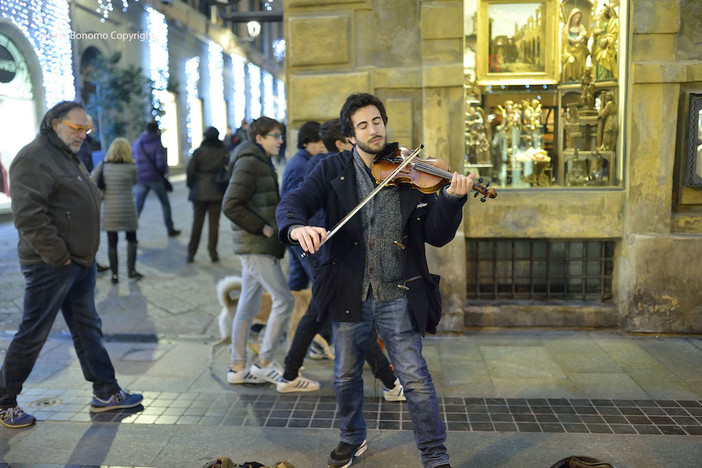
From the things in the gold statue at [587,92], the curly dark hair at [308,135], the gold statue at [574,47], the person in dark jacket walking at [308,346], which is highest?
the gold statue at [574,47]

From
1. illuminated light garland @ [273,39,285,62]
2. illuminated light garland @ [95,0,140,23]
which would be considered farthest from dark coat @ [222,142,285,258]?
illuminated light garland @ [95,0,140,23]

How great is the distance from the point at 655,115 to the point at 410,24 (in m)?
2.24

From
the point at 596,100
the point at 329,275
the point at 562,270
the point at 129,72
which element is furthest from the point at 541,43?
the point at 129,72

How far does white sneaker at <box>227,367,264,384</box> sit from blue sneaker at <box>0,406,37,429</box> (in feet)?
4.42

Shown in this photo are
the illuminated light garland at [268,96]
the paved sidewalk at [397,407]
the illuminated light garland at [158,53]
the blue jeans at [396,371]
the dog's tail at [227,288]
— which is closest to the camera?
the blue jeans at [396,371]

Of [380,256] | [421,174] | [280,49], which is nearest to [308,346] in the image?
[380,256]

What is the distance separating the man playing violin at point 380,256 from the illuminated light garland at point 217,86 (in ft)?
79.7

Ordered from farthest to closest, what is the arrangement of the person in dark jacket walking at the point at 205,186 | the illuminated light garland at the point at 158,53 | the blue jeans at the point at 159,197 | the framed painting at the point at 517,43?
the illuminated light garland at the point at 158,53 < the blue jeans at the point at 159,197 < the person in dark jacket walking at the point at 205,186 < the framed painting at the point at 517,43

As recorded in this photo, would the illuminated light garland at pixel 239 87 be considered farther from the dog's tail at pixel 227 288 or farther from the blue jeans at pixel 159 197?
the dog's tail at pixel 227 288

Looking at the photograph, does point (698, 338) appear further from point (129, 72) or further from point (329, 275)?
point (129, 72)

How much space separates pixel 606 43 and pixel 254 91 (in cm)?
3271

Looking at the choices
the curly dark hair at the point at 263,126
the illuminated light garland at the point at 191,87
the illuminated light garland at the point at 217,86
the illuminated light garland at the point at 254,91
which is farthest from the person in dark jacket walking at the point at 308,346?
the illuminated light garland at the point at 254,91

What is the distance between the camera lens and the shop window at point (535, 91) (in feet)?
Result: 22.1

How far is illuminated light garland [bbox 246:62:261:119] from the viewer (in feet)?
121
